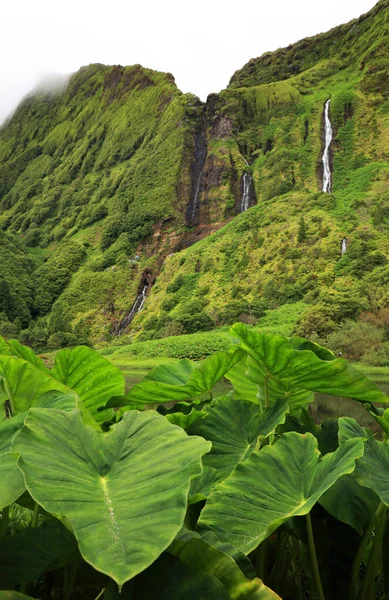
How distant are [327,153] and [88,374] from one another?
39.9m

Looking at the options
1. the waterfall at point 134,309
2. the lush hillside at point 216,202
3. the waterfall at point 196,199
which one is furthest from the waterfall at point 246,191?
the waterfall at point 134,309

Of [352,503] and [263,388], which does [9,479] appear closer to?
[352,503]

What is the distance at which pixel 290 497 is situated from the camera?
501 millimetres

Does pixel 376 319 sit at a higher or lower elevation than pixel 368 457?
lower

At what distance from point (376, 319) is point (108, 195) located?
35.9 meters

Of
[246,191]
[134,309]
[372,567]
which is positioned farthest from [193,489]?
[246,191]

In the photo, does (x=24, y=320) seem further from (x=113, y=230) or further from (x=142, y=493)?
(x=142, y=493)

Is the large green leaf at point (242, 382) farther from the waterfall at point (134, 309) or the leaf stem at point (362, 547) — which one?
the waterfall at point (134, 309)

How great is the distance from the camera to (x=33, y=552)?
41 cm

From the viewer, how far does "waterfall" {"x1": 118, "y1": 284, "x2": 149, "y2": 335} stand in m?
34.3

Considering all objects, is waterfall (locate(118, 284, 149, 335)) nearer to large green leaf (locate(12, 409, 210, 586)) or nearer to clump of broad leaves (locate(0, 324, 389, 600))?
clump of broad leaves (locate(0, 324, 389, 600))

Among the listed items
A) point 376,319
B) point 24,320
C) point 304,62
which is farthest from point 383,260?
point 304,62

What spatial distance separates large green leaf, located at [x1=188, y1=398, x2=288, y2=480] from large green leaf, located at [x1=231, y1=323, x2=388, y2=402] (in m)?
0.05

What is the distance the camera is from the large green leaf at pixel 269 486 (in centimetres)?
46
